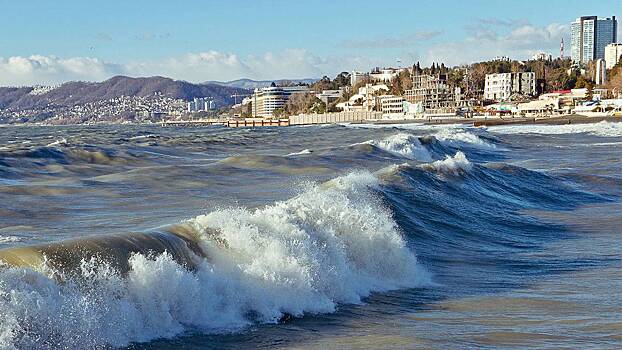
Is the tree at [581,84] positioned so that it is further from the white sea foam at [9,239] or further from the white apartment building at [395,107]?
the white sea foam at [9,239]

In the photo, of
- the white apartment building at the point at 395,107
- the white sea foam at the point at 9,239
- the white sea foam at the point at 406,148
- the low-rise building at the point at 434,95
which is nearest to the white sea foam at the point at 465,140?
the white sea foam at the point at 406,148

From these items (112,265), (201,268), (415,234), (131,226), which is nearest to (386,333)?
(201,268)

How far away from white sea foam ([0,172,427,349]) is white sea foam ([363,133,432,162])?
3124cm

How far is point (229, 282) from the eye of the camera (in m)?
10.2

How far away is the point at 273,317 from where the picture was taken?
1008 centimetres

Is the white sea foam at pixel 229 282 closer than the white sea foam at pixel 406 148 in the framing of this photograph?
Yes

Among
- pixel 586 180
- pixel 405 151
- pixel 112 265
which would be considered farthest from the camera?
pixel 405 151

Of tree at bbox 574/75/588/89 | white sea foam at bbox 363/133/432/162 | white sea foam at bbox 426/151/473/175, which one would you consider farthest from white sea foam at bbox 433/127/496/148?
tree at bbox 574/75/588/89

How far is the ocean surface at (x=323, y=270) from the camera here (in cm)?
870

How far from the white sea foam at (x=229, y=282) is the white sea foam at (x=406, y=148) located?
3124 centimetres

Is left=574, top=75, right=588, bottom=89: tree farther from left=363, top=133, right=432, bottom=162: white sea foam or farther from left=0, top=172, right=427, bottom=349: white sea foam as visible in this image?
left=0, top=172, right=427, bottom=349: white sea foam

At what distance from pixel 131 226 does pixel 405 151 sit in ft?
107

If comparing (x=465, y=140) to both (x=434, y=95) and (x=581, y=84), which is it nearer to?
(x=434, y=95)

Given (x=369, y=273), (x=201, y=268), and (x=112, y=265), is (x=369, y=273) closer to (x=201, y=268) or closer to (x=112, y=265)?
(x=201, y=268)
